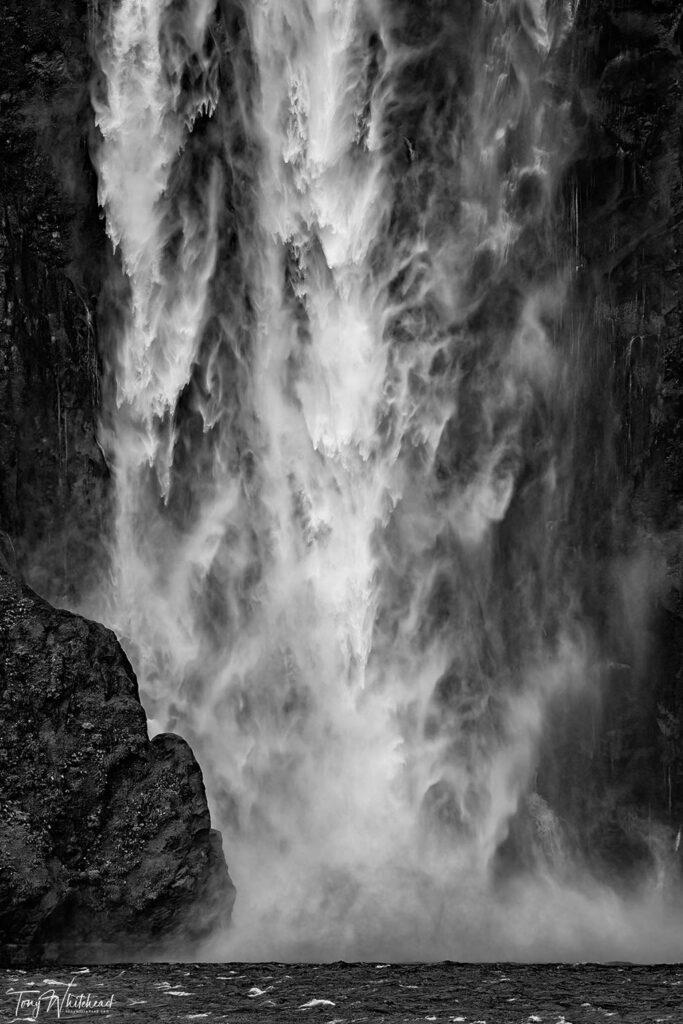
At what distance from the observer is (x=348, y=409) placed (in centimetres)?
1370

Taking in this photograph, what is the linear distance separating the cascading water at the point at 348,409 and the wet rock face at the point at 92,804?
155cm

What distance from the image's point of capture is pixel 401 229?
536 inches

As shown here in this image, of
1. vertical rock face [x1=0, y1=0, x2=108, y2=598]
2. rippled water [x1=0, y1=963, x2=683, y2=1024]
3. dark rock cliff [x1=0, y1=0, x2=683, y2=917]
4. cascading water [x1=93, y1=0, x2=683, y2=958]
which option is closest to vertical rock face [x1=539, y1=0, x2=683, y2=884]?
dark rock cliff [x1=0, y1=0, x2=683, y2=917]

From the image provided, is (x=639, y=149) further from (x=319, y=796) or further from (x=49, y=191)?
(x=319, y=796)

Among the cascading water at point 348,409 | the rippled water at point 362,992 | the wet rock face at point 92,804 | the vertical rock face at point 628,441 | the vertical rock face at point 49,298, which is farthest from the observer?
the cascading water at point 348,409

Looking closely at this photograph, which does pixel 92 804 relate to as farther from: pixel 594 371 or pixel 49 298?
pixel 594 371

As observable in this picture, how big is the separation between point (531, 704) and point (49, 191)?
752 cm

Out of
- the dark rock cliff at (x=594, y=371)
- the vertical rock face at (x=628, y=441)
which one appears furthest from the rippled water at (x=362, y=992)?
the dark rock cliff at (x=594, y=371)

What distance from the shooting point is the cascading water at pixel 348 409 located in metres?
13.4

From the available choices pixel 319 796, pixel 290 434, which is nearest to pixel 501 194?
pixel 290 434

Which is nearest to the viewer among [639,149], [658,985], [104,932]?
[658,985]

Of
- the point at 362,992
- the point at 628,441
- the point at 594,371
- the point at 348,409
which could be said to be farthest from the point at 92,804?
the point at 594,371

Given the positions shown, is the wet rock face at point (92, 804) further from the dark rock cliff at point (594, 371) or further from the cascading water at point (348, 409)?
the dark rock cliff at point (594, 371)

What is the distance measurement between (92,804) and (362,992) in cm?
316
